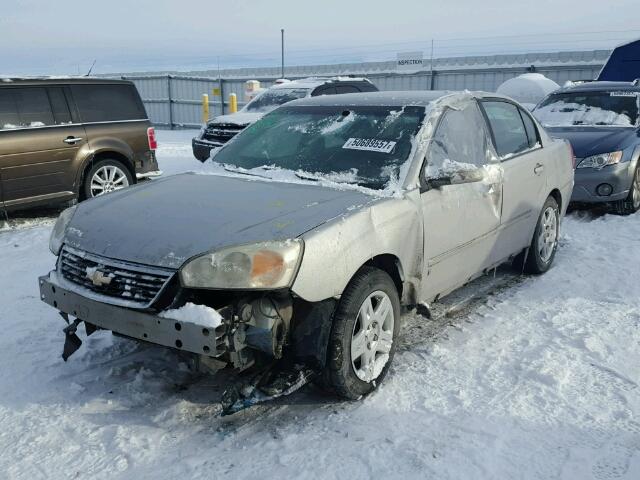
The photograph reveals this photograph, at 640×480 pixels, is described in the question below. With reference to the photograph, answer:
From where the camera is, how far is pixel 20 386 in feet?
10.9

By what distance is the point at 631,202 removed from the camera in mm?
7516

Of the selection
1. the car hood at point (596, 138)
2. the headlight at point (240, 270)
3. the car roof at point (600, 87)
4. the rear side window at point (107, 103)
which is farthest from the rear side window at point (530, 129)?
the rear side window at point (107, 103)

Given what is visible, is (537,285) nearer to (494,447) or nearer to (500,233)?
(500,233)

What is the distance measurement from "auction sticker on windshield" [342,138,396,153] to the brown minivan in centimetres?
462

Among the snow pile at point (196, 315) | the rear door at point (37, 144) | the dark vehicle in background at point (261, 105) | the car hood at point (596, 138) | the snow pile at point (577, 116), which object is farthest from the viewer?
the dark vehicle in background at point (261, 105)

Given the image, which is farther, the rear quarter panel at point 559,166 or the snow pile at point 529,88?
the snow pile at point 529,88

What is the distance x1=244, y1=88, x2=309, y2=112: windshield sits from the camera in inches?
472

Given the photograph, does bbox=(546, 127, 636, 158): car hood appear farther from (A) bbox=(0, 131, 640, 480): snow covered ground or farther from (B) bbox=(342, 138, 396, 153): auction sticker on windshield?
(B) bbox=(342, 138, 396, 153): auction sticker on windshield

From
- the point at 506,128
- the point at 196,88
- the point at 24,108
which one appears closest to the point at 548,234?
the point at 506,128

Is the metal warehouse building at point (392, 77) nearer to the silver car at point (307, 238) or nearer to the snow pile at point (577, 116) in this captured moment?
the snow pile at point (577, 116)

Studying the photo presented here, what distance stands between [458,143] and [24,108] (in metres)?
5.39

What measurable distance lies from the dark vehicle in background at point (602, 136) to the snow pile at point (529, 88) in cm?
557

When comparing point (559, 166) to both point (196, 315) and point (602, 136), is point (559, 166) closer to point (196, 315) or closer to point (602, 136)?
point (602, 136)

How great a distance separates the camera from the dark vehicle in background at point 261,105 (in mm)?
11328
